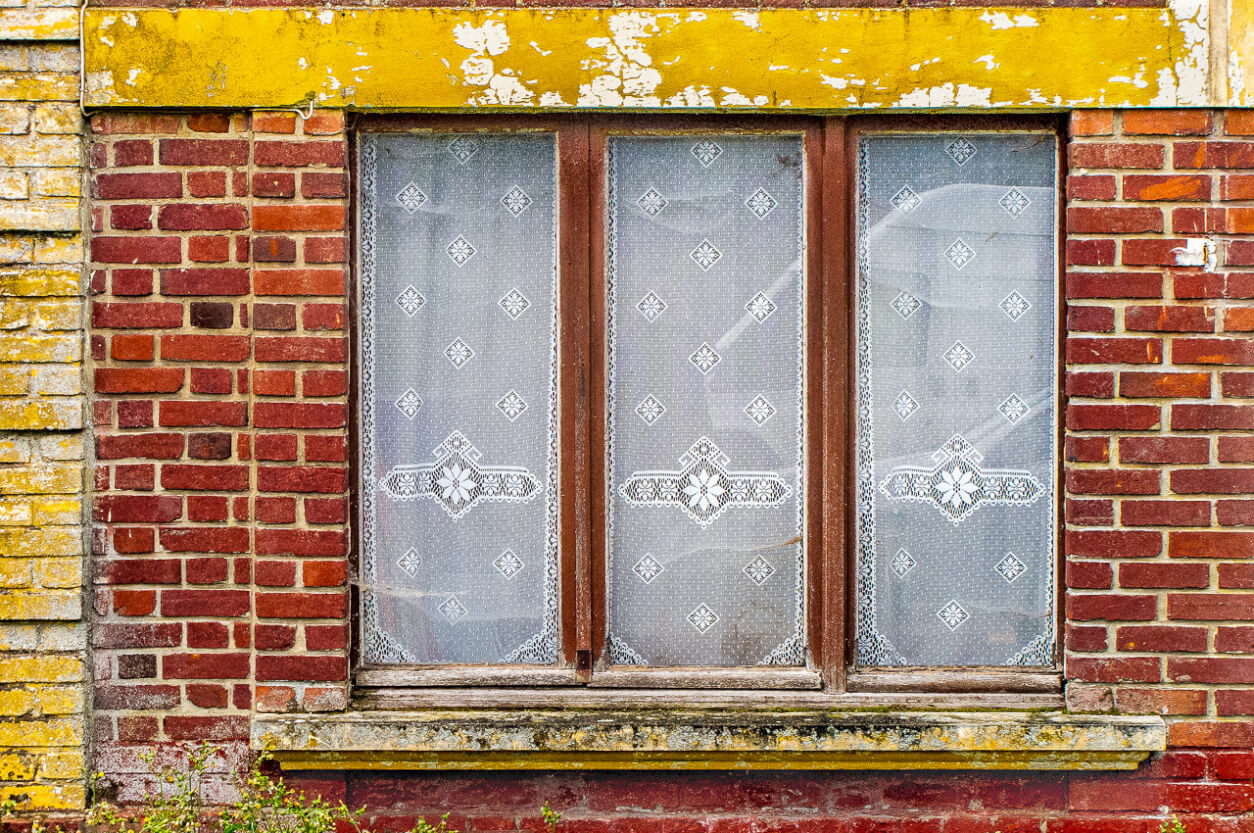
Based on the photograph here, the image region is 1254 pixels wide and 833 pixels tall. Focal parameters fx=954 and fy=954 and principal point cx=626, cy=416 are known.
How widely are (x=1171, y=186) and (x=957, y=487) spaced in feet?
3.39

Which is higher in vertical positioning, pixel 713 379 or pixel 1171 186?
pixel 1171 186

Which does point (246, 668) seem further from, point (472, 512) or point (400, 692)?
point (472, 512)

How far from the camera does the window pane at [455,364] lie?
9.41 feet

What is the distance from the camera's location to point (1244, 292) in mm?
2688

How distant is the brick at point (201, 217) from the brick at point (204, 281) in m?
0.12

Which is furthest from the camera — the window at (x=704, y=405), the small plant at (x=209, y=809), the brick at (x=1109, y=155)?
the window at (x=704, y=405)

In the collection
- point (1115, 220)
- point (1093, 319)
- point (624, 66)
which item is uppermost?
point (624, 66)

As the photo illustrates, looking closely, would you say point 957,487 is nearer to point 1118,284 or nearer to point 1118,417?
point 1118,417

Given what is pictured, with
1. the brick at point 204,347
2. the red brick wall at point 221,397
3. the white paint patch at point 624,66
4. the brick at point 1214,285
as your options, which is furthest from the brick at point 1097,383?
the brick at point 204,347

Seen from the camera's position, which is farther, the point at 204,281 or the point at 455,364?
the point at 455,364

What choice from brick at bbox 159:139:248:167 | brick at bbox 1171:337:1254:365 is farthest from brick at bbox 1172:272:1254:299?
brick at bbox 159:139:248:167

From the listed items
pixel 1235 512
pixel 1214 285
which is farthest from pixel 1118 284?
pixel 1235 512

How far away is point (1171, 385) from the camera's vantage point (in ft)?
8.85

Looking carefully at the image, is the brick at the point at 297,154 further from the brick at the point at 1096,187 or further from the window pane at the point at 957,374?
the brick at the point at 1096,187
